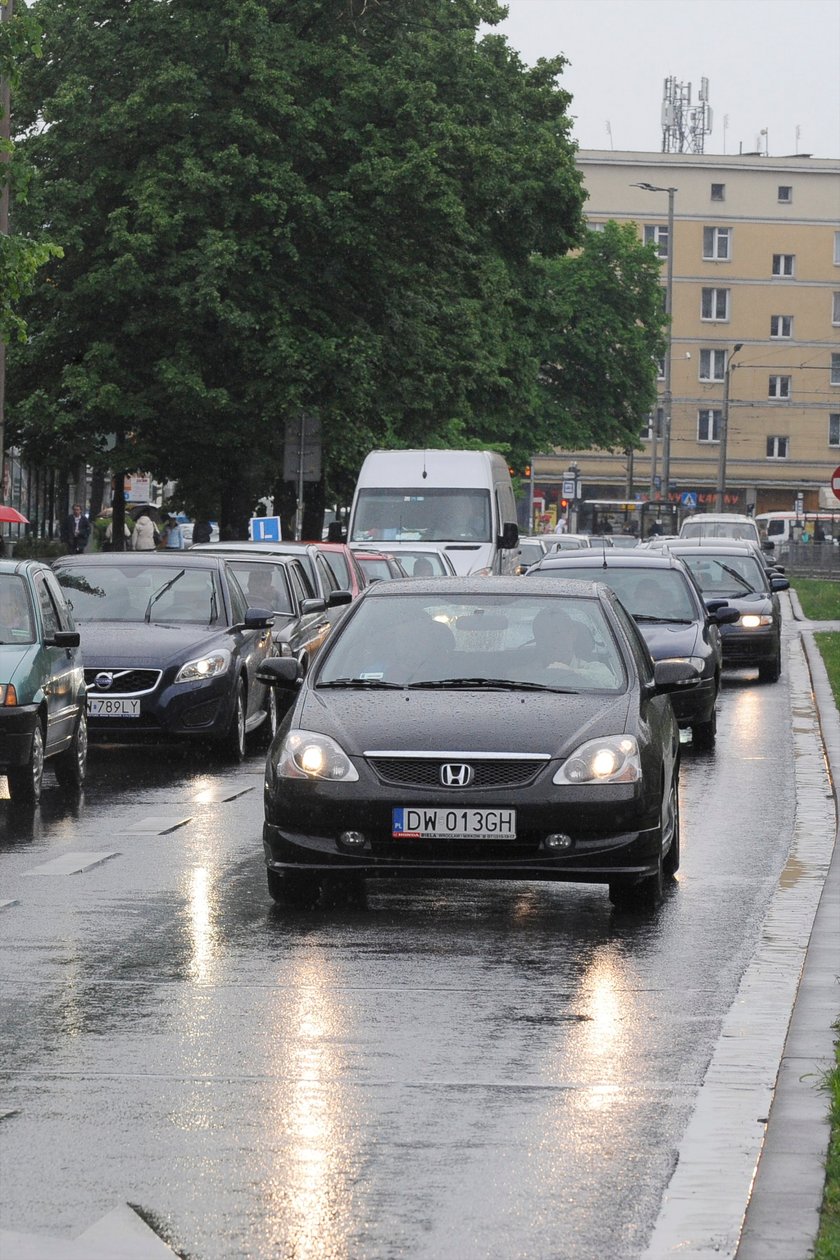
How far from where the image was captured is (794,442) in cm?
11375

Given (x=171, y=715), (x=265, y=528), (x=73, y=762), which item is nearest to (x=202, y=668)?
(x=171, y=715)

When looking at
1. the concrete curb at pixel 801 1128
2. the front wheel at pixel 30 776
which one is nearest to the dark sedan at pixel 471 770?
the concrete curb at pixel 801 1128

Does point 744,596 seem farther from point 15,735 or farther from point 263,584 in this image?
point 15,735

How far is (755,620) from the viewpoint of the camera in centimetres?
2856

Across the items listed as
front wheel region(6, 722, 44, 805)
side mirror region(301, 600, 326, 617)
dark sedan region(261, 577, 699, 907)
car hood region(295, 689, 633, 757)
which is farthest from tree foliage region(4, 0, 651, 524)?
car hood region(295, 689, 633, 757)

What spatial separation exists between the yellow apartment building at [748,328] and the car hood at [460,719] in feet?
335

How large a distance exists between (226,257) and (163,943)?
29490mm

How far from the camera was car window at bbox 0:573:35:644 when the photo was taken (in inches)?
612

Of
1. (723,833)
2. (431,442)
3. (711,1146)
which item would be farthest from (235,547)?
(431,442)

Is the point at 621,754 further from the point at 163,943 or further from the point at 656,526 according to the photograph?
the point at 656,526

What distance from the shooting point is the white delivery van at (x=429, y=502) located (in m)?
36.3

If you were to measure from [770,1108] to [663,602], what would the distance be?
15.4 m

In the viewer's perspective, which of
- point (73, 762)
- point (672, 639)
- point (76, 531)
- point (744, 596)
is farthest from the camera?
point (76, 531)

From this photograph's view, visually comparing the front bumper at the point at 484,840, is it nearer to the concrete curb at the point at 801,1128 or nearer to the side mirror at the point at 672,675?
the concrete curb at the point at 801,1128
